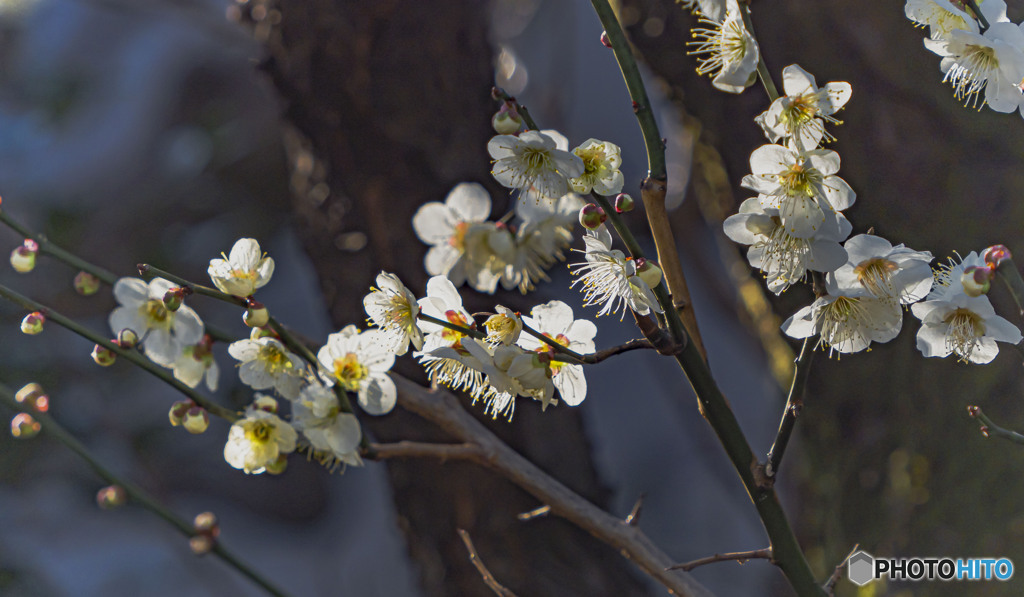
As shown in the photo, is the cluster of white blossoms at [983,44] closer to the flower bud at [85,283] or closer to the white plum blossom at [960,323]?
the white plum blossom at [960,323]

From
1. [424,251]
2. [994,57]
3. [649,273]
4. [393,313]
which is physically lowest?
[424,251]

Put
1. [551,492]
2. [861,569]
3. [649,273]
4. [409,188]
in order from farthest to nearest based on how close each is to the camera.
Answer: [409,188], [861,569], [551,492], [649,273]

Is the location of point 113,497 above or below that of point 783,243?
below

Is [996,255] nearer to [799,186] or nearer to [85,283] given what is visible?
[799,186]

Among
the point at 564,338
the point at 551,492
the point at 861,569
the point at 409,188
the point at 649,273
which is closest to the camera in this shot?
the point at 649,273

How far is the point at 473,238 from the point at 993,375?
2.28 ft

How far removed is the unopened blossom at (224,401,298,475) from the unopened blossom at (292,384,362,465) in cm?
1

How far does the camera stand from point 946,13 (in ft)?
1.11

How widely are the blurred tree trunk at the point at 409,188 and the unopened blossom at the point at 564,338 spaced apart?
0.52 m

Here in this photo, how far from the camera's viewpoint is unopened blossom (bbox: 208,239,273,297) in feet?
1.25

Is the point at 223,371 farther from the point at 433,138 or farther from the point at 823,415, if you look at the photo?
the point at 823,415

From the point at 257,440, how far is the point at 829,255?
14.1 inches

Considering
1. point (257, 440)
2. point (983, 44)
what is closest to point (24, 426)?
point (257, 440)

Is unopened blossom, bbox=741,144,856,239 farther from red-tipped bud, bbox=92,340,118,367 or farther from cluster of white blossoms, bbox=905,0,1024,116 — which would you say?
red-tipped bud, bbox=92,340,118,367
